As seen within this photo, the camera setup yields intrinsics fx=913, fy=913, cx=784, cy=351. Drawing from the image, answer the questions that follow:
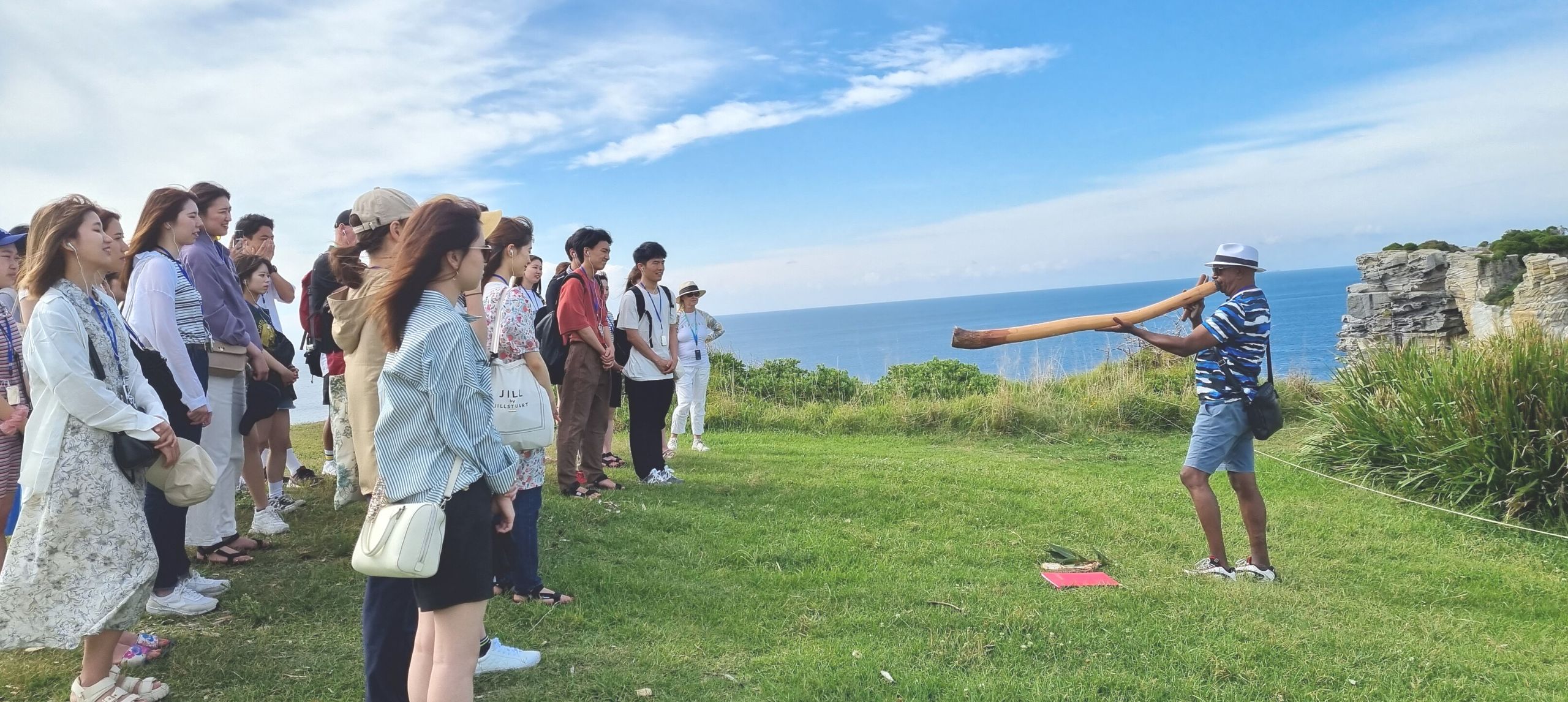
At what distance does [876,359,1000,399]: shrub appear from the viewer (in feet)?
48.4

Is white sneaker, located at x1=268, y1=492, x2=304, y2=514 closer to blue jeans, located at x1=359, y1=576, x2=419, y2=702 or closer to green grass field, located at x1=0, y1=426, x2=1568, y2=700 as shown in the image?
green grass field, located at x1=0, y1=426, x2=1568, y2=700

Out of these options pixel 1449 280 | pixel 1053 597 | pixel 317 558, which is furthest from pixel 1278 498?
pixel 1449 280

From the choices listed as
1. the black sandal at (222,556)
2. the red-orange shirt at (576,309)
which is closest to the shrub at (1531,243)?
the red-orange shirt at (576,309)

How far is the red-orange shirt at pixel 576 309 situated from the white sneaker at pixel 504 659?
10.9ft

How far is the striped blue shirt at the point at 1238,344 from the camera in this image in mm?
5434

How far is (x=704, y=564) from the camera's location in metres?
5.70

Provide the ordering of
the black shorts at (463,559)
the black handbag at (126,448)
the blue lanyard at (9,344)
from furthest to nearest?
1. the blue lanyard at (9,344)
2. the black handbag at (126,448)
3. the black shorts at (463,559)

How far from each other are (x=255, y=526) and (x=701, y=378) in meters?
4.79

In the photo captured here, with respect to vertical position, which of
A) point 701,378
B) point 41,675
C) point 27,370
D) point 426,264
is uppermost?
point 426,264

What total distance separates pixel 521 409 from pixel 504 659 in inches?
44.4

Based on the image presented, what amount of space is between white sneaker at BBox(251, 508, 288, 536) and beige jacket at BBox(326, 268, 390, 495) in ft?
10.6

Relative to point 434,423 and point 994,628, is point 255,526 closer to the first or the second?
point 434,423

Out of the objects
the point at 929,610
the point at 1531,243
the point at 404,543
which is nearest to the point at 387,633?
the point at 404,543

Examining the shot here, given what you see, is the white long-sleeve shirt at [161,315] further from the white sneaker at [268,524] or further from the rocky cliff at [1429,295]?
the rocky cliff at [1429,295]
